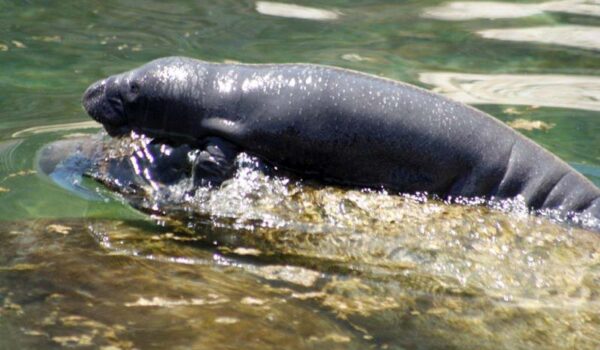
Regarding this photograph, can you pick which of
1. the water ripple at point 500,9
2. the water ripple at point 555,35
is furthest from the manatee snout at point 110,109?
the water ripple at point 500,9

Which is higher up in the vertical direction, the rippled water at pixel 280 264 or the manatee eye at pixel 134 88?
→ the manatee eye at pixel 134 88

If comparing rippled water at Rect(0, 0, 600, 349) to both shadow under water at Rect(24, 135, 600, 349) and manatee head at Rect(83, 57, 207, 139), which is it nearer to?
shadow under water at Rect(24, 135, 600, 349)

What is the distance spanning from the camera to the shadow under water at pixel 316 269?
4.81m

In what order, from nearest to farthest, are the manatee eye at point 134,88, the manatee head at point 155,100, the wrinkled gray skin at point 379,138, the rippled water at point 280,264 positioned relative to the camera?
the rippled water at point 280,264 < the wrinkled gray skin at point 379,138 < the manatee head at point 155,100 < the manatee eye at point 134,88

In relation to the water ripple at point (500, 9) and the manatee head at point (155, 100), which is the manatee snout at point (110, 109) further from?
the water ripple at point (500, 9)

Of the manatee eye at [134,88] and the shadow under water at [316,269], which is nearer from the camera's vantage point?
the shadow under water at [316,269]

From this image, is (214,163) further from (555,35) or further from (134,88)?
(555,35)

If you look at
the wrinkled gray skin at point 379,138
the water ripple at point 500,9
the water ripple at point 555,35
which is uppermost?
the wrinkled gray skin at point 379,138

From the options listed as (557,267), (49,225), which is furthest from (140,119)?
(557,267)

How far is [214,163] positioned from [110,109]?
3.69 feet

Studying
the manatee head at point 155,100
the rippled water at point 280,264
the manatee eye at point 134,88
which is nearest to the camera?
the rippled water at point 280,264

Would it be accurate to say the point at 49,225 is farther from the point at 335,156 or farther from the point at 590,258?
the point at 590,258

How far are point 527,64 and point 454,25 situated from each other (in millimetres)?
1558

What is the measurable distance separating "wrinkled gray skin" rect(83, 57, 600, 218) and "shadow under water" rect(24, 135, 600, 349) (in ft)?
0.63
